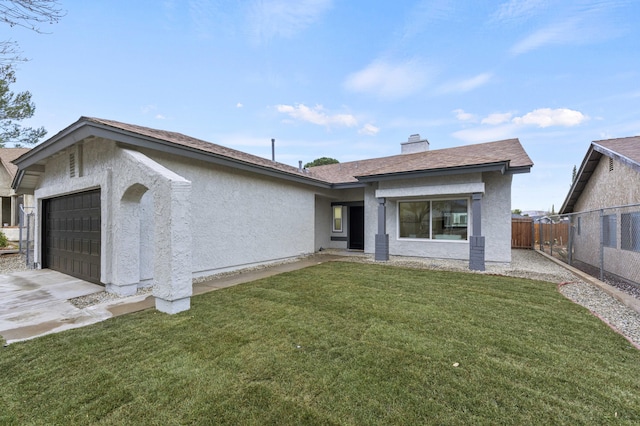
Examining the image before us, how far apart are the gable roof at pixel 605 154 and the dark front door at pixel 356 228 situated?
8.84 m

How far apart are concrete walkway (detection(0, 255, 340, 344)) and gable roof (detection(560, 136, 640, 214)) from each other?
1028 centimetres

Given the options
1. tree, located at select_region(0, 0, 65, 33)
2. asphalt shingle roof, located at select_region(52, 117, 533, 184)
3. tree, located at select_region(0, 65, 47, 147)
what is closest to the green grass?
asphalt shingle roof, located at select_region(52, 117, 533, 184)

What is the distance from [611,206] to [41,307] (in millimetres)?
15274

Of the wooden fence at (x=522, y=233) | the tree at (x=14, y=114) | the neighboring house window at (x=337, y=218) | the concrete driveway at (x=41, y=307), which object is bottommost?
the concrete driveway at (x=41, y=307)

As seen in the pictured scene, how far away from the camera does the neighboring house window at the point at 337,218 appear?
1451cm

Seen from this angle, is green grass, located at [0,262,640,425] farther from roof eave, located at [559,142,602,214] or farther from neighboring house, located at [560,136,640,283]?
roof eave, located at [559,142,602,214]

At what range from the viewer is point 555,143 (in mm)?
16844

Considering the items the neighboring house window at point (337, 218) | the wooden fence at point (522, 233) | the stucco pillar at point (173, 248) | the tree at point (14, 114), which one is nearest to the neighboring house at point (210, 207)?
the stucco pillar at point (173, 248)

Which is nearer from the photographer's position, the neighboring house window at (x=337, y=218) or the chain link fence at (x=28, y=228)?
the chain link fence at (x=28, y=228)

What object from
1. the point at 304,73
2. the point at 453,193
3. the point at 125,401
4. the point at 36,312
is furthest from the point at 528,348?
the point at 304,73

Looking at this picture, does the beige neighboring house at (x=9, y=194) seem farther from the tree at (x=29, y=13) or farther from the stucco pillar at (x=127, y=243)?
the tree at (x=29, y=13)

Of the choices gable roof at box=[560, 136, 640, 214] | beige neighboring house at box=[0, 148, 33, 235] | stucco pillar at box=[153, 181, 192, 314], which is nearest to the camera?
stucco pillar at box=[153, 181, 192, 314]

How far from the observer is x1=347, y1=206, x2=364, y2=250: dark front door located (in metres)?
14.0

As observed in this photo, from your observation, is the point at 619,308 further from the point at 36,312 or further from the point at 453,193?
the point at 36,312
